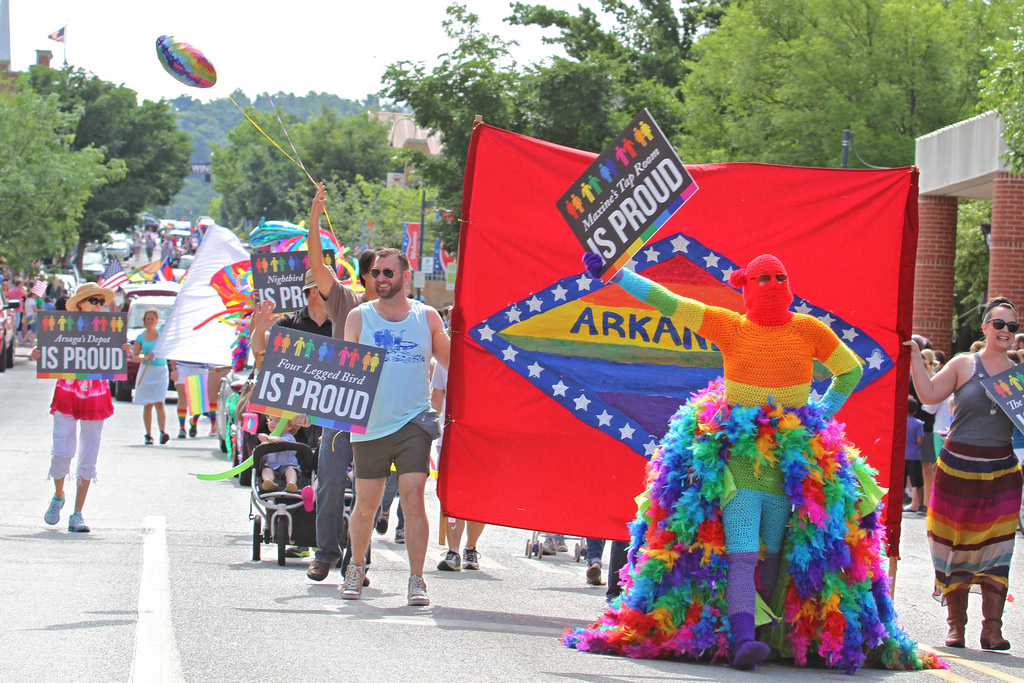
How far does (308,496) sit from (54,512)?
2.83 meters

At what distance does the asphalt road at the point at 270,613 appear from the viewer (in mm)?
5723

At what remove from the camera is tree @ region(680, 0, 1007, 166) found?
2917 centimetres

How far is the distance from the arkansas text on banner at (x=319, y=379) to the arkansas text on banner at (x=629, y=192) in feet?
4.73

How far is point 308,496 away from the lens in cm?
892

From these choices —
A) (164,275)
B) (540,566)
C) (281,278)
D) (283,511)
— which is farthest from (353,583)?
(164,275)

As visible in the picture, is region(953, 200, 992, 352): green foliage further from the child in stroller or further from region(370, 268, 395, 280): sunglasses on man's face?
region(370, 268, 395, 280): sunglasses on man's face

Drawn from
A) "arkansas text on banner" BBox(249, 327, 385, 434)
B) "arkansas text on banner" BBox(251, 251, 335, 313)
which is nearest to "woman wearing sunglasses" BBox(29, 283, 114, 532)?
"arkansas text on banner" BBox(251, 251, 335, 313)

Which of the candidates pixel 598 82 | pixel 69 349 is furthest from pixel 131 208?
pixel 69 349

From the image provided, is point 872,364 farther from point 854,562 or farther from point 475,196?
point 475,196

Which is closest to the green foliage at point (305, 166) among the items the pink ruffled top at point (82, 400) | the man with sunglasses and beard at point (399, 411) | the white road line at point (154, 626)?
the pink ruffled top at point (82, 400)

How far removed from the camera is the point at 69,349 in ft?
36.0

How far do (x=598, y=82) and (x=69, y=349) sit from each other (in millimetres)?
23872

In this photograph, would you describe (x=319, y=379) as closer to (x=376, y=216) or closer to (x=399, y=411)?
(x=399, y=411)

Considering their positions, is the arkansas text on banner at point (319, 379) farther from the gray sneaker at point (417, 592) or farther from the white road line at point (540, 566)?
the white road line at point (540, 566)
